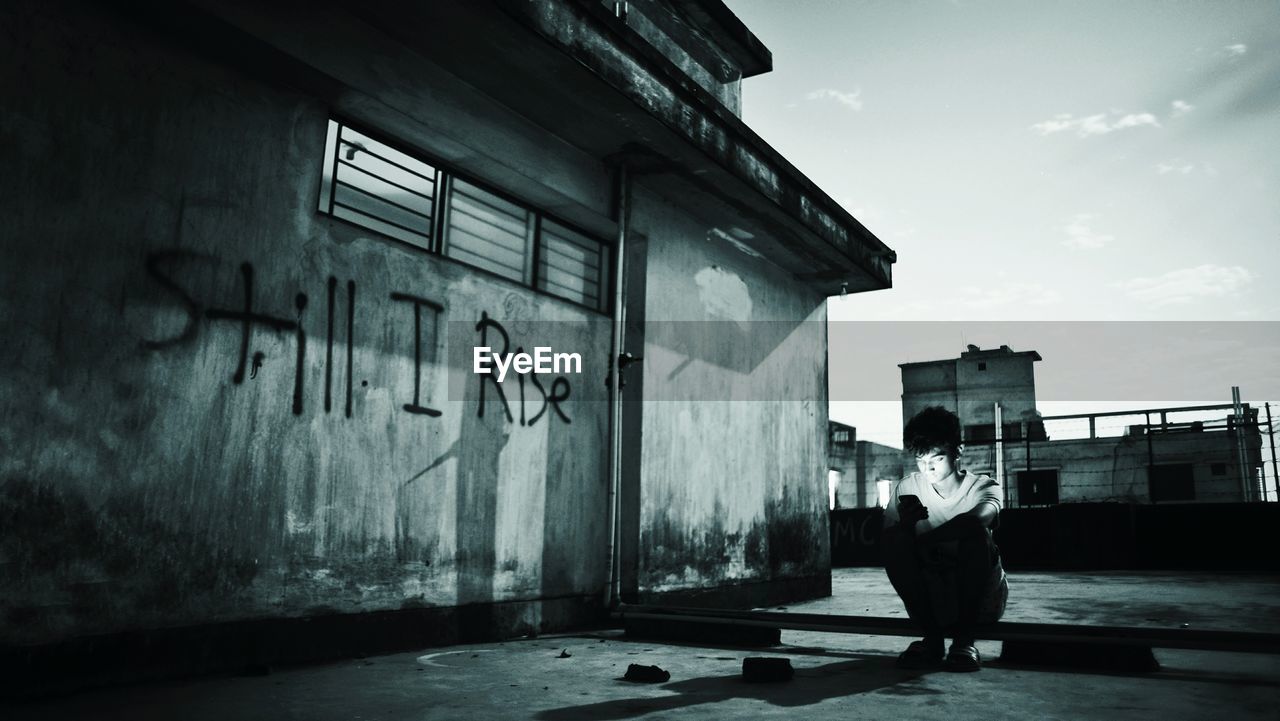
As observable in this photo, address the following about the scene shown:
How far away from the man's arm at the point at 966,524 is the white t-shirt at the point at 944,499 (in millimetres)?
34

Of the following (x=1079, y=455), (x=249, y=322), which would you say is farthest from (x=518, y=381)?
(x=1079, y=455)

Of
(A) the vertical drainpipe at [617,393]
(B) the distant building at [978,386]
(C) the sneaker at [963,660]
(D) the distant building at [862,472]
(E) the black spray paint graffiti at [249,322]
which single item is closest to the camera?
(E) the black spray paint graffiti at [249,322]

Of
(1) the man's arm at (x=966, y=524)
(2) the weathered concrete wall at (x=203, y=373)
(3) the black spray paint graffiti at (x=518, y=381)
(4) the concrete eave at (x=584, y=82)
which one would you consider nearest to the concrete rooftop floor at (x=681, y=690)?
(2) the weathered concrete wall at (x=203, y=373)

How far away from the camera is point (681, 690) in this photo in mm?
3680

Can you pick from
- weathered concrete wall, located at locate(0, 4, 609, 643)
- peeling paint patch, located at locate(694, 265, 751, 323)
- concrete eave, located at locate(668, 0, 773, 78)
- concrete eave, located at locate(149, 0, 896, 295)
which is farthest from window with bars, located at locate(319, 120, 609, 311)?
concrete eave, located at locate(668, 0, 773, 78)

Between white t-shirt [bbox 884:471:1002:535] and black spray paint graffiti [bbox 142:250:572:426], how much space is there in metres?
2.83

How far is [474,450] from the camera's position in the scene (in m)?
5.70

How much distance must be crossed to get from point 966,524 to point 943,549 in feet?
0.75

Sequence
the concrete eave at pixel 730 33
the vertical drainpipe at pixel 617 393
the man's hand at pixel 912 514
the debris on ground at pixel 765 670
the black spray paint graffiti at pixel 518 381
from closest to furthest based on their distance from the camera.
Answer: the debris on ground at pixel 765 670 < the man's hand at pixel 912 514 < the black spray paint graffiti at pixel 518 381 < the vertical drainpipe at pixel 617 393 < the concrete eave at pixel 730 33

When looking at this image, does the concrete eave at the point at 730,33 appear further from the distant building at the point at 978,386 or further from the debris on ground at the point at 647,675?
the distant building at the point at 978,386

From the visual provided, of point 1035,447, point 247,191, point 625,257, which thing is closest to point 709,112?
point 625,257

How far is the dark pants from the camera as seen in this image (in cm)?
423

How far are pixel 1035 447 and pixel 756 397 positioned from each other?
1096 inches

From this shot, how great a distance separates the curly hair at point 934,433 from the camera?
446cm
